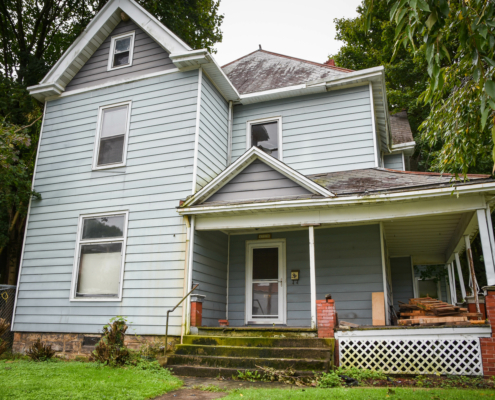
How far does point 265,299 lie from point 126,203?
393cm

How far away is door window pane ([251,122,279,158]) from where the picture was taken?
422 inches

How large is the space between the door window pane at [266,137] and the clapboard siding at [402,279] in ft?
20.8

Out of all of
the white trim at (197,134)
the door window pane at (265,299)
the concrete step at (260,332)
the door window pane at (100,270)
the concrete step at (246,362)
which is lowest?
the concrete step at (246,362)

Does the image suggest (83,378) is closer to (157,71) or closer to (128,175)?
(128,175)

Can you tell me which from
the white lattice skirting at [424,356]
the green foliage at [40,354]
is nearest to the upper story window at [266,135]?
the white lattice skirting at [424,356]

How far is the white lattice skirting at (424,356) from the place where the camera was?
618 cm

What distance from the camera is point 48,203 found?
1024cm

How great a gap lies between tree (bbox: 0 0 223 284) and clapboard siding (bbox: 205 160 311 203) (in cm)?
777

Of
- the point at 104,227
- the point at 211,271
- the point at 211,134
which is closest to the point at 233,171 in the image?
the point at 211,134

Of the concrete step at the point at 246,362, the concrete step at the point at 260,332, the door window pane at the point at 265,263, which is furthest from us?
the door window pane at the point at 265,263

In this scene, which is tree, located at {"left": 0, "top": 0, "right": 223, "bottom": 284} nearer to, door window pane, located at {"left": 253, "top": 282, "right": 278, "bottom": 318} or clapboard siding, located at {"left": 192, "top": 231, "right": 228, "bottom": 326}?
clapboard siding, located at {"left": 192, "top": 231, "right": 228, "bottom": 326}

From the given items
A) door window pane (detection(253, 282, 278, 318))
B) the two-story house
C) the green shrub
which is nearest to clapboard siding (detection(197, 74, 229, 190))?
the two-story house

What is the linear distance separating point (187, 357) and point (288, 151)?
5.66 m

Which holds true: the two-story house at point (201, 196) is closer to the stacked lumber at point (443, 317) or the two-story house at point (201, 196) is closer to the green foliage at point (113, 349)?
the green foliage at point (113, 349)
